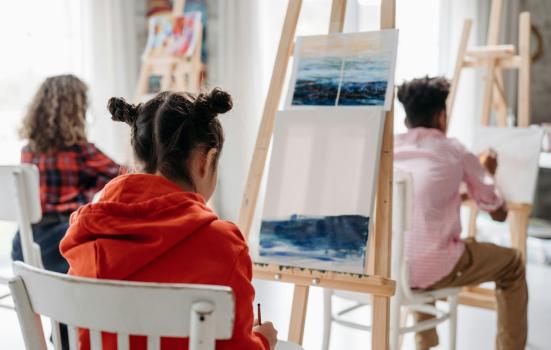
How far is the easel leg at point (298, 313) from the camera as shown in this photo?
1997 mm

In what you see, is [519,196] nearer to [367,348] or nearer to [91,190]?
[367,348]

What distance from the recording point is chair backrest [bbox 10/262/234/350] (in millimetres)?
957

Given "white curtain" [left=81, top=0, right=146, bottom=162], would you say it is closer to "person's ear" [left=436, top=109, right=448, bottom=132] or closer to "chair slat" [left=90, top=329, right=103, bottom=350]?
"person's ear" [left=436, top=109, right=448, bottom=132]

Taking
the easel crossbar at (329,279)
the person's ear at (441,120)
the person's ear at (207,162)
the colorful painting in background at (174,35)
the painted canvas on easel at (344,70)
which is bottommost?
the easel crossbar at (329,279)

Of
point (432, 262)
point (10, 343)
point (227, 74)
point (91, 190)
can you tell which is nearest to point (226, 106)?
point (432, 262)


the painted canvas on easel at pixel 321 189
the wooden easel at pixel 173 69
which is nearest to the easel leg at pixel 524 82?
the painted canvas on easel at pixel 321 189

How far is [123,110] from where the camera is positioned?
136 centimetres

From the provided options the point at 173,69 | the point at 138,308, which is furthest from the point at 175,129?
the point at 173,69

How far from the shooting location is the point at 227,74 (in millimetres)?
4695

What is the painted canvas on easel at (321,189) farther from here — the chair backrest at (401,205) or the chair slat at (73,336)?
the chair slat at (73,336)

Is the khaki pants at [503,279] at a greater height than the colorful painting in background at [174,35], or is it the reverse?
the colorful painting in background at [174,35]

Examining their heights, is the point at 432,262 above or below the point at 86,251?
below

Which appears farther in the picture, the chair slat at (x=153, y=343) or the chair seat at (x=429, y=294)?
the chair seat at (x=429, y=294)

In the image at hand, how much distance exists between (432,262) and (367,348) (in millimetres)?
614
